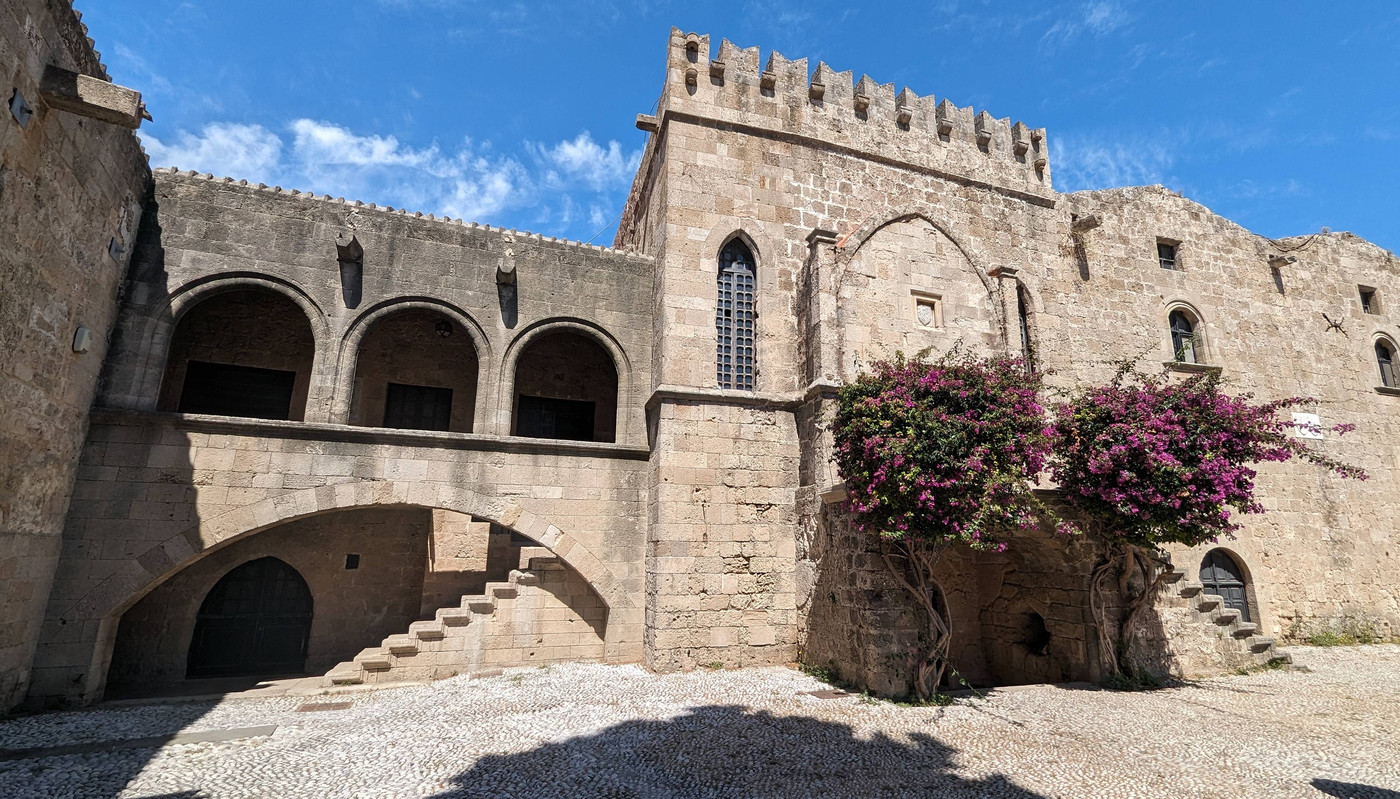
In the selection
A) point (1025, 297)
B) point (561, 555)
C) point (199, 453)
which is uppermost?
point (1025, 297)

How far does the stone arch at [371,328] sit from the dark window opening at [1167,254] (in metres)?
14.4

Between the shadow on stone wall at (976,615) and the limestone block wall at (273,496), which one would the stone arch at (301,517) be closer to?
the limestone block wall at (273,496)

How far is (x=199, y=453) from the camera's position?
830 cm

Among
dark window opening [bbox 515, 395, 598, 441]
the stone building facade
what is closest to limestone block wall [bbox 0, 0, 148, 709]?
the stone building facade

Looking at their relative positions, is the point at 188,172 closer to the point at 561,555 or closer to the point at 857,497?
the point at 561,555

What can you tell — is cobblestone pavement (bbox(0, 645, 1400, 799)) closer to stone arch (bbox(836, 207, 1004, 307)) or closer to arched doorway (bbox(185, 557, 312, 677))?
arched doorway (bbox(185, 557, 312, 677))

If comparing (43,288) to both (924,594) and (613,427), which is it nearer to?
(613,427)

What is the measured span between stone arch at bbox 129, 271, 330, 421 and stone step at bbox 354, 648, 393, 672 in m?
3.34

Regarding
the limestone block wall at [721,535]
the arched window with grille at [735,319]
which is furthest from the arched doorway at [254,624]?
the arched window with grille at [735,319]

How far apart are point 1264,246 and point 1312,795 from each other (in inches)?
575

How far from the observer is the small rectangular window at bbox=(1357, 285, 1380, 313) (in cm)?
1538

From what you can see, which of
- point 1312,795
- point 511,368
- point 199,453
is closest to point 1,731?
point 199,453

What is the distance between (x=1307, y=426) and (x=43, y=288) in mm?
21338

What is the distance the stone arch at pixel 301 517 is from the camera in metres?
7.66
